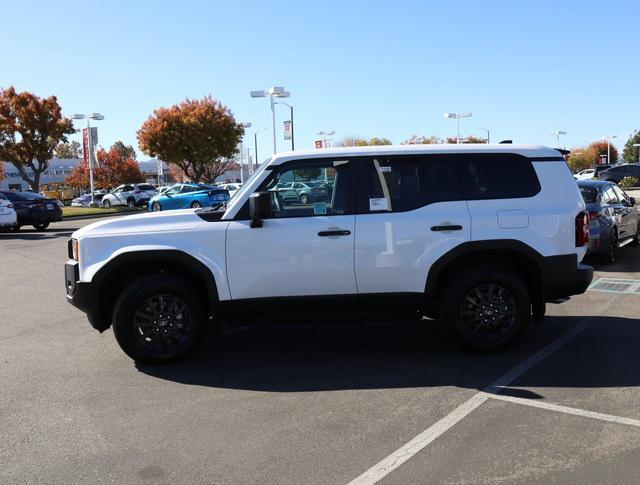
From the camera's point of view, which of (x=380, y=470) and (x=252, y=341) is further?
(x=252, y=341)

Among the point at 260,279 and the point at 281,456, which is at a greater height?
the point at 260,279

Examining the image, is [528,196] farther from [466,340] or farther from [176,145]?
[176,145]

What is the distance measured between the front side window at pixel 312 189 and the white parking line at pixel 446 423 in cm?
199

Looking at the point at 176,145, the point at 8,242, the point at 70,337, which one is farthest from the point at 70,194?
the point at 70,337

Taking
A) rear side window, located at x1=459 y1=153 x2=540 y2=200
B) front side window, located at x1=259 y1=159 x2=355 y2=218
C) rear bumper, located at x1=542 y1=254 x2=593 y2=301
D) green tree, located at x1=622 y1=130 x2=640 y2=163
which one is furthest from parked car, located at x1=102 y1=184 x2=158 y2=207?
green tree, located at x1=622 y1=130 x2=640 y2=163

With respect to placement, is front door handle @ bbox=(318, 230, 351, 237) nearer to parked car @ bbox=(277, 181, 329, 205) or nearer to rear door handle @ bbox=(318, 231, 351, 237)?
rear door handle @ bbox=(318, 231, 351, 237)

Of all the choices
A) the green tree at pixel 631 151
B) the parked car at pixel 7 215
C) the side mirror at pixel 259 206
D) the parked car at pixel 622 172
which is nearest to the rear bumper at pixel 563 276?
the side mirror at pixel 259 206

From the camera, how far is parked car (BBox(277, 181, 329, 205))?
5754mm

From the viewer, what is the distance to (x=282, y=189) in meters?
5.75

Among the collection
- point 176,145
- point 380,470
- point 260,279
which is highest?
point 176,145

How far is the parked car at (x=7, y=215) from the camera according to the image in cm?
2095

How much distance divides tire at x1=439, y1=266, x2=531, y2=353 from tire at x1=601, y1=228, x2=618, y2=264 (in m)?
5.95

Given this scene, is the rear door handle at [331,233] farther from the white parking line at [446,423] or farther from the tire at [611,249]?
the tire at [611,249]

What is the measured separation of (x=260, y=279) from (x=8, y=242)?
1576 cm
